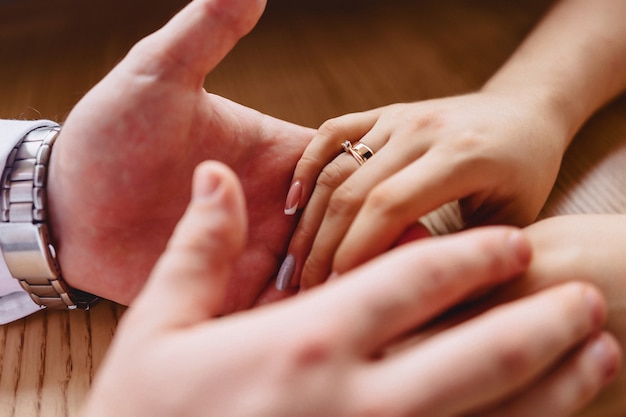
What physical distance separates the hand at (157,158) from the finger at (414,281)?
0.66 ft

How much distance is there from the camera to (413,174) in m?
0.36

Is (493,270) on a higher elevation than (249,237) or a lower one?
higher

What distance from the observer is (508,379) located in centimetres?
25

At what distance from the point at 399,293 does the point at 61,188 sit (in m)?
0.31

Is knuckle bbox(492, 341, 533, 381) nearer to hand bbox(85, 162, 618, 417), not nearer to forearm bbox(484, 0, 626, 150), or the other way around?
hand bbox(85, 162, 618, 417)

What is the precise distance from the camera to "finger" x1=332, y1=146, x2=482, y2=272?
1.15 feet

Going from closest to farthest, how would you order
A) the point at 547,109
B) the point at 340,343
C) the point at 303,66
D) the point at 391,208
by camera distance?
the point at 340,343, the point at 391,208, the point at 547,109, the point at 303,66

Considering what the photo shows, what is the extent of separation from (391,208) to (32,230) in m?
0.29

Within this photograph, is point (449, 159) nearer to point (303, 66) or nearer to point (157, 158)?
point (157, 158)

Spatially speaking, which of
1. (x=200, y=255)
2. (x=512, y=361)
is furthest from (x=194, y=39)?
(x=512, y=361)

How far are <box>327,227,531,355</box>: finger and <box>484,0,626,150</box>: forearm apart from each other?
23 centimetres

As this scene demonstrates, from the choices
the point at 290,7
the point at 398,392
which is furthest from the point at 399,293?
the point at 290,7

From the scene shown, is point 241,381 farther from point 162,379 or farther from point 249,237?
point 249,237

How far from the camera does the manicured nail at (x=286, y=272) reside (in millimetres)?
421
